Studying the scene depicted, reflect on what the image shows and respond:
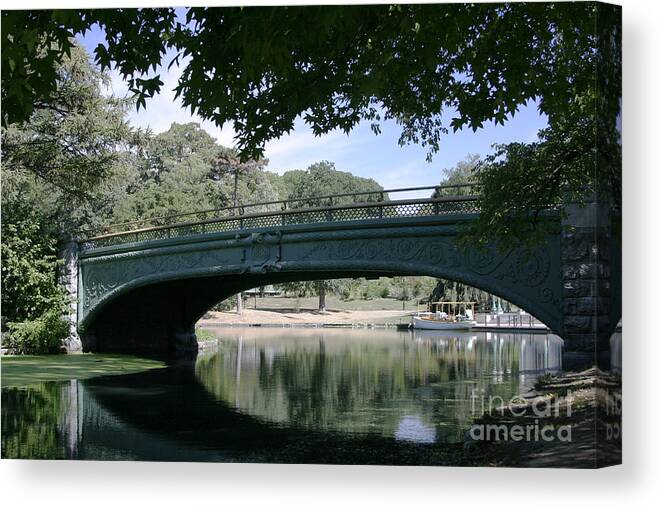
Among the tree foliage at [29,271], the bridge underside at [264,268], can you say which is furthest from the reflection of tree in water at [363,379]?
the tree foliage at [29,271]

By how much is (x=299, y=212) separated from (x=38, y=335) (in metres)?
4.72

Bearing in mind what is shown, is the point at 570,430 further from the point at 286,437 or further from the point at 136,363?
the point at 136,363

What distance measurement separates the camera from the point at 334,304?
9.91 m

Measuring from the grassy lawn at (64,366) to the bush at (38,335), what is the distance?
19 centimetres

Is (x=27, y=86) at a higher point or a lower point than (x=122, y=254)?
higher

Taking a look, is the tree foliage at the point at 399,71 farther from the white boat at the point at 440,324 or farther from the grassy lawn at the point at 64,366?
the grassy lawn at the point at 64,366

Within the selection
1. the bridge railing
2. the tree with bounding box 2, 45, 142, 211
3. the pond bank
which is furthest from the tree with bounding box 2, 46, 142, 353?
the pond bank

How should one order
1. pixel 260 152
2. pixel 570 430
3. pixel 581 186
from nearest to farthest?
pixel 570 430 → pixel 581 186 → pixel 260 152

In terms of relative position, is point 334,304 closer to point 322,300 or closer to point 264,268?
point 322,300

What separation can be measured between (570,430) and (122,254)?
27.0 feet

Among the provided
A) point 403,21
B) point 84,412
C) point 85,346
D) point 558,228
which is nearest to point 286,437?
point 84,412

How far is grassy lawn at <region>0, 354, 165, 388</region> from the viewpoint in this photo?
9648 millimetres

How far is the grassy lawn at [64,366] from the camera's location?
31.7 feet

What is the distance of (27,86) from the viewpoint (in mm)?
7109
